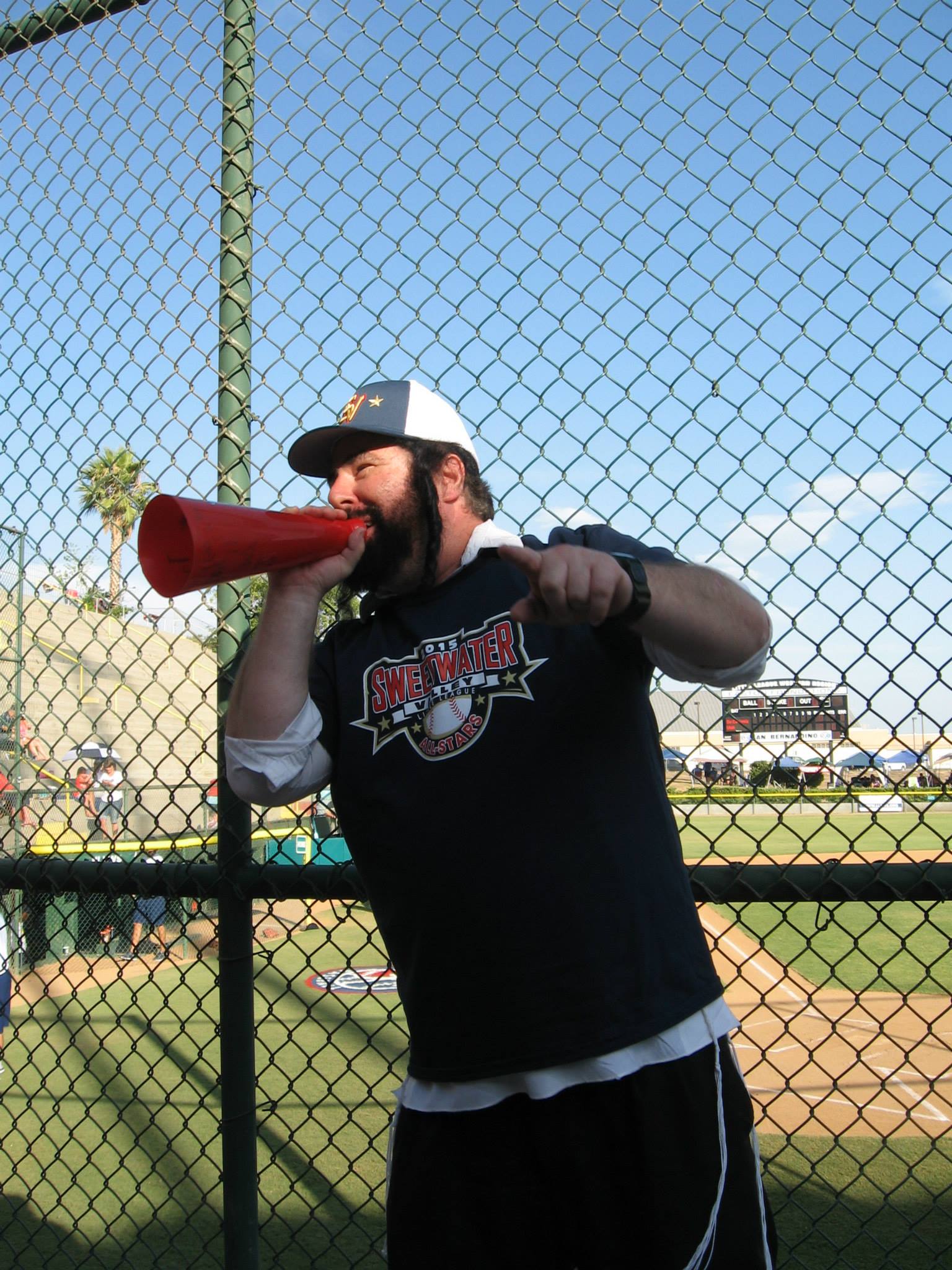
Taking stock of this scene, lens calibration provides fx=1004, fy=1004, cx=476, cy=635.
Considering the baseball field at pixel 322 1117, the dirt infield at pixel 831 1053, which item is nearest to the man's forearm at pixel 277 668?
the baseball field at pixel 322 1117

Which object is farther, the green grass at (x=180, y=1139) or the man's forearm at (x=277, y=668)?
the green grass at (x=180, y=1139)

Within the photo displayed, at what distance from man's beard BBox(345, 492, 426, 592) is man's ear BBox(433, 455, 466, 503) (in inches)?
3.6

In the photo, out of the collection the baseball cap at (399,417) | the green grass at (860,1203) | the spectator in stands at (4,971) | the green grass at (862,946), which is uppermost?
the baseball cap at (399,417)

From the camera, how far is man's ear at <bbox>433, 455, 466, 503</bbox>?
2158 mm

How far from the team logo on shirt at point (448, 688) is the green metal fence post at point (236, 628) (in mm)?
868

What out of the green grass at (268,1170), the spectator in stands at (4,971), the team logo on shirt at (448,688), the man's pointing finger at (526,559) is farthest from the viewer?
the spectator in stands at (4,971)

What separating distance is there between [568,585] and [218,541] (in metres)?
0.70

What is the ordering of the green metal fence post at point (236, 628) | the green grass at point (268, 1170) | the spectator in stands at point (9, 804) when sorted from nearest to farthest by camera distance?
the green metal fence post at point (236, 628) → the spectator in stands at point (9, 804) → the green grass at point (268, 1170)

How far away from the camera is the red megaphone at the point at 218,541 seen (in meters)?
1.81

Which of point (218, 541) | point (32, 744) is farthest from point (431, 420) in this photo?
point (32, 744)

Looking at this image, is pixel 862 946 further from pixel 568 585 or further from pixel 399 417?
pixel 568 585

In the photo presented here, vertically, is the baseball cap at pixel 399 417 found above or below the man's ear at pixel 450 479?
above

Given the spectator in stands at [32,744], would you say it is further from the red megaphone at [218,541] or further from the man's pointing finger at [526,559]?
the man's pointing finger at [526,559]

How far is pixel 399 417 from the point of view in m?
2.15
